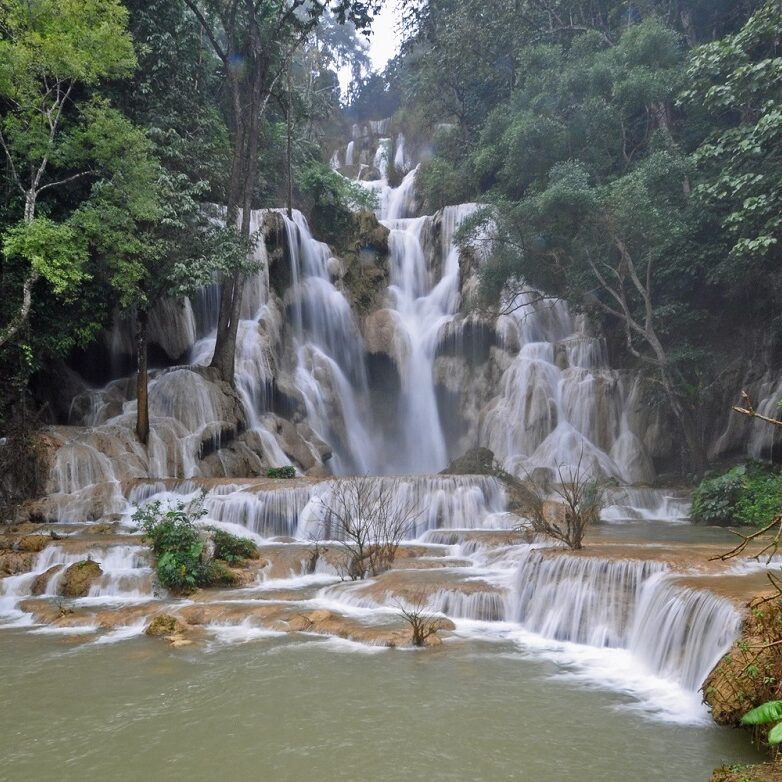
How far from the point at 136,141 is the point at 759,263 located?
1634cm

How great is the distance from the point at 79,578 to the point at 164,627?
3.17 metres

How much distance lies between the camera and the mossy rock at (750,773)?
12.8ft

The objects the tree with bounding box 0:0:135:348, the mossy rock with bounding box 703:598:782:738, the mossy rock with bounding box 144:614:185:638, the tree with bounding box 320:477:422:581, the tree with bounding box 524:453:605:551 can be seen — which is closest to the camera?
the mossy rock with bounding box 703:598:782:738

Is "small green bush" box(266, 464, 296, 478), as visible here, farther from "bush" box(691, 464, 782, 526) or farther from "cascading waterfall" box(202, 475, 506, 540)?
"bush" box(691, 464, 782, 526)

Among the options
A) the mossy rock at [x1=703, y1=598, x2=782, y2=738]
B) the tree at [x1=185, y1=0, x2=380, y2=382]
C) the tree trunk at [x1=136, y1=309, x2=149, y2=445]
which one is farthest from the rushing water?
the tree at [x1=185, y1=0, x2=380, y2=382]

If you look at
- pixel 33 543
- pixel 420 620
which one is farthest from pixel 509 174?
pixel 420 620

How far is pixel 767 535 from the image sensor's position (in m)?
11.5

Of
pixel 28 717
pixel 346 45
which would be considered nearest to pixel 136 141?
pixel 28 717

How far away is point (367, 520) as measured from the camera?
1234cm

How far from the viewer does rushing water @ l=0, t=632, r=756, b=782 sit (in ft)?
15.8

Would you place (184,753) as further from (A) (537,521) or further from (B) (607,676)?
(A) (537,521)

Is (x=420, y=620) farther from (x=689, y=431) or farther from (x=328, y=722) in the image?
(x=689, y=431)

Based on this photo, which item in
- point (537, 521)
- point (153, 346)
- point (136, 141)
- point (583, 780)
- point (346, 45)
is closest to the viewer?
point (583, 780)

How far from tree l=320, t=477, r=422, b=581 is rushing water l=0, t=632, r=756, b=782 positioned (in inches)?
135
